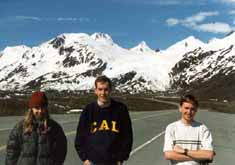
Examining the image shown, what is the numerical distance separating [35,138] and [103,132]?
0.84 metres

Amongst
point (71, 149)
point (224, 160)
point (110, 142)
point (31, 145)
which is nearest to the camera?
point (31, 145)

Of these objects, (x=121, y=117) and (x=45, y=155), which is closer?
(x=45, y=155)

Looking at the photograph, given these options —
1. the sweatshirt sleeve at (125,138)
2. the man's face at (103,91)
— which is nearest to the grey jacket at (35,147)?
the man's face at (103,91)

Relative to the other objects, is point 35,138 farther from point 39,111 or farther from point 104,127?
point 104,127

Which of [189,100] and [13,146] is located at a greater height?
[189,100]

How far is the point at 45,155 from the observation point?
6012 mm

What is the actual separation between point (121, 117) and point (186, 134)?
0.88 meters

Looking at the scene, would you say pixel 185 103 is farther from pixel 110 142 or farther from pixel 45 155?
pixel 45 155

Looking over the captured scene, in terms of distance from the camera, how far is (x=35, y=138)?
598 centimetres

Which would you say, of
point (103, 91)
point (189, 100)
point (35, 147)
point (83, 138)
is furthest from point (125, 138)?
point (35, 147)

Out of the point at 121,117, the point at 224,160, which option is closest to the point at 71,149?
the point at 224,160

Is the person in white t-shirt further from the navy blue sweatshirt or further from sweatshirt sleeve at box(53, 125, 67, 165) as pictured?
sweatshirt sleeve at box(53, 125, 67, 165)

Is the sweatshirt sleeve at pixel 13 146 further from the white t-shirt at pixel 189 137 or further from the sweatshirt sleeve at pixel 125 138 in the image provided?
the white t-shirt at pixel 189 137

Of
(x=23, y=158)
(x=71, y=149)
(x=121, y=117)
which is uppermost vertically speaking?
(x=121, y=117)
